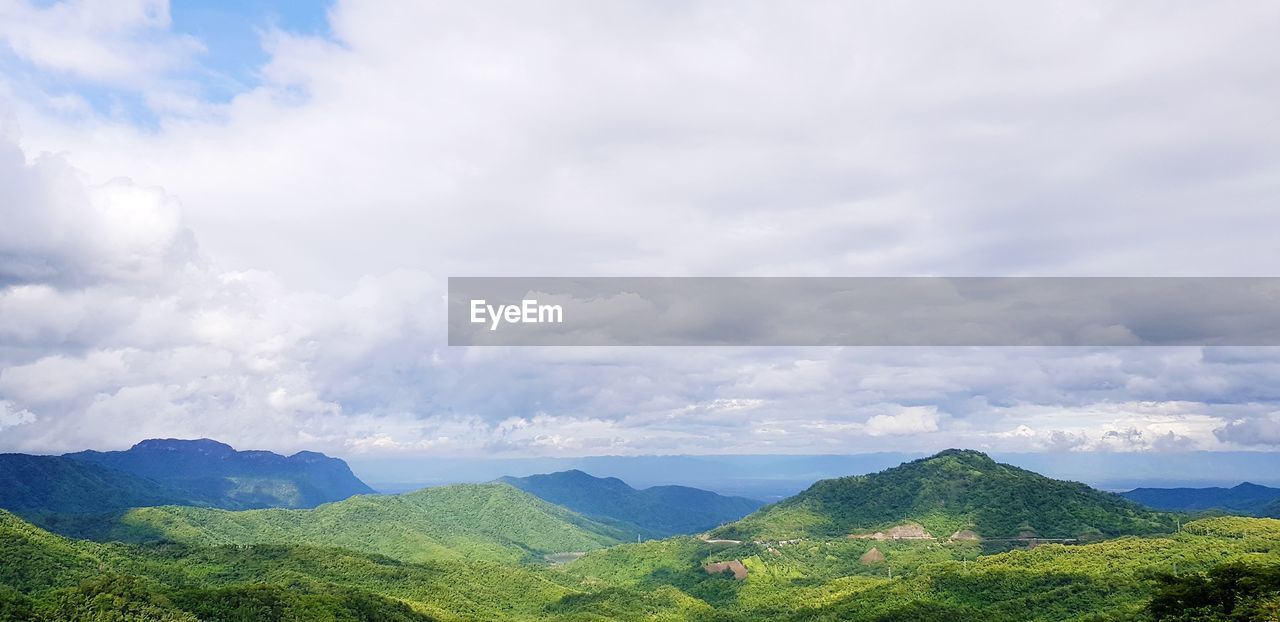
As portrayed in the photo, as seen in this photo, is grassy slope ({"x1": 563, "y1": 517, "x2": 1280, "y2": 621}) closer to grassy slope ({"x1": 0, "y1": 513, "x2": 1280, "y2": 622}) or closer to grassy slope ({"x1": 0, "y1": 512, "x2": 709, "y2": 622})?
grassy slope ({"x1": 0, "y1": 513, "x2": 1280, "y2": 622})

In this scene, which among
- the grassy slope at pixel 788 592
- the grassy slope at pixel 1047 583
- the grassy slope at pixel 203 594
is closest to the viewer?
the grassy slope at pixel 203 594

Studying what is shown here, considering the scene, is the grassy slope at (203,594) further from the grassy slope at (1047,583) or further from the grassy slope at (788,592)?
the grassy slope at (1047,583)

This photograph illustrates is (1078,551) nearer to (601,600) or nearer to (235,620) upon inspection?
(601,600)

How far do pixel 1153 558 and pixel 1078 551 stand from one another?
1735 cm

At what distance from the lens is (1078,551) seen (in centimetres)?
17012

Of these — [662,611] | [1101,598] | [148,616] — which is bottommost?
[662,611]

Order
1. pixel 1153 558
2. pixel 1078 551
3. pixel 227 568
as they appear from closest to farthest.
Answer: pixel 1153 558, pixel 1078 551, pixel 227 568

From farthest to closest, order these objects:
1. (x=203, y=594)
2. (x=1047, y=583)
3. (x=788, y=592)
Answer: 1. (x=788, y=592)
2. (x=1047, y=583)
3. (x=203, y=594)

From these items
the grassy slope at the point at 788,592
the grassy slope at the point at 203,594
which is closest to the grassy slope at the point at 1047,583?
the grassy slope at the point at 788,592

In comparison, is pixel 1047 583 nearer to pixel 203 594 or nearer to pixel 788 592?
pixel 788 592

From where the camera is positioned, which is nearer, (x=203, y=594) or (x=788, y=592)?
(x=203, y=594)

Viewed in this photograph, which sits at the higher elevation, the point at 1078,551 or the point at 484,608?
the point at 1078,551

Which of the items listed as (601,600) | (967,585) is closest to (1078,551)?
(967,585)

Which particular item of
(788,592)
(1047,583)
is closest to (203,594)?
(788,592)
